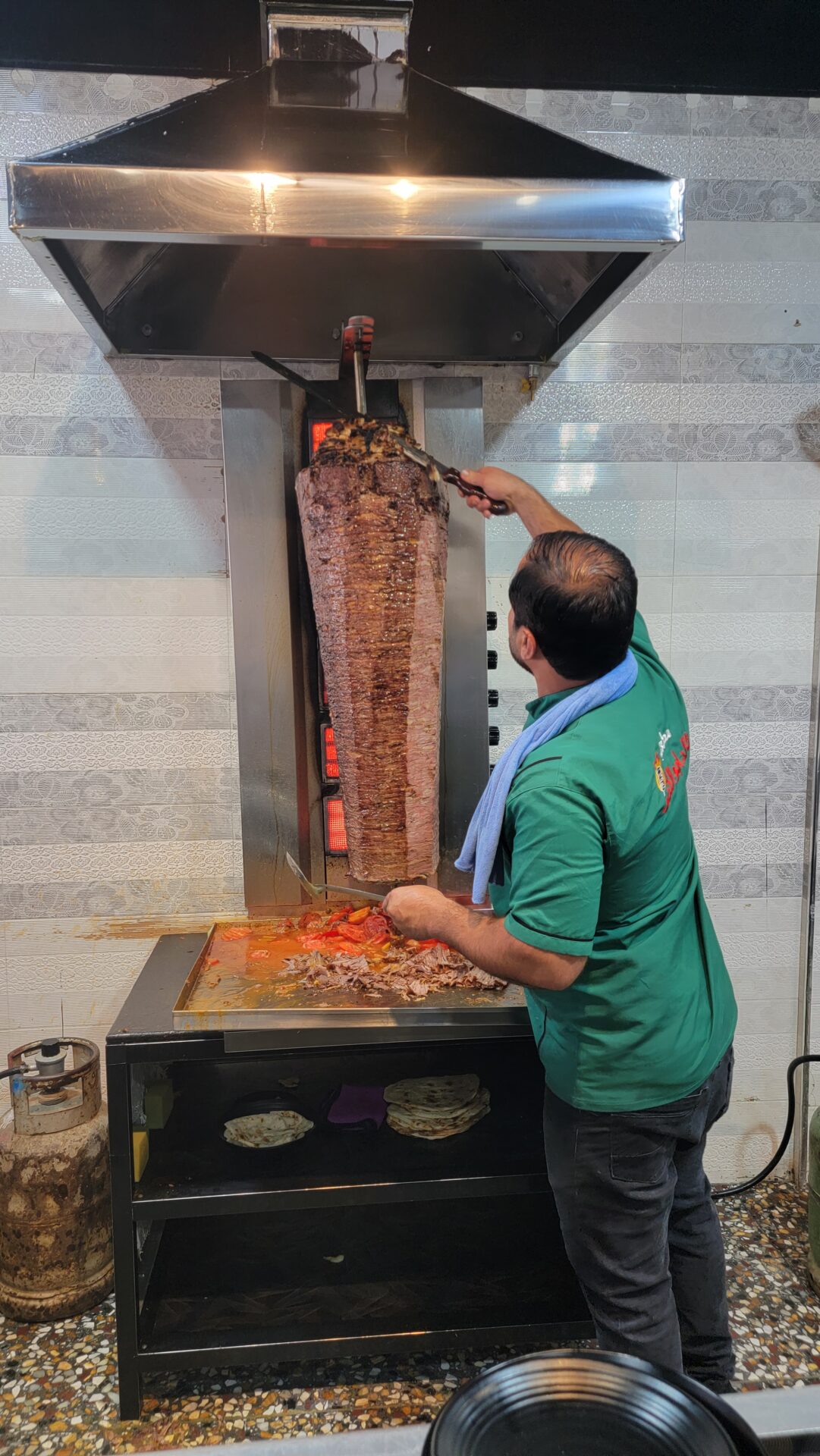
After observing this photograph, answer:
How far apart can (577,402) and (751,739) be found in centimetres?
113

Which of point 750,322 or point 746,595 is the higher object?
point 750,322

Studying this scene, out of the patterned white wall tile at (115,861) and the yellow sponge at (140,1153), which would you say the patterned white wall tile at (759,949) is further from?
the yellow sponge at (140,1153)

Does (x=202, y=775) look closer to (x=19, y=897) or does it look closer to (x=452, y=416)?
(x=19, y=897)

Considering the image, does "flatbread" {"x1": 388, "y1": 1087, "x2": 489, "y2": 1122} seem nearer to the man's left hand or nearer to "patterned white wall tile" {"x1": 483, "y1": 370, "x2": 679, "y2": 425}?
the man's left hand

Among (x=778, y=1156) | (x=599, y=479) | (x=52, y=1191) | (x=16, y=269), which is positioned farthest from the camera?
(x=778, y=1156)

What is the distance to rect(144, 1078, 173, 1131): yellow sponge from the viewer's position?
2.21 metres

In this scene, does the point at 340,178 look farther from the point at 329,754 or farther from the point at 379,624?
the point at 329,754

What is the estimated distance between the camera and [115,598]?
2.64 meters

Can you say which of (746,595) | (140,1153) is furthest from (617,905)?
(746,595)

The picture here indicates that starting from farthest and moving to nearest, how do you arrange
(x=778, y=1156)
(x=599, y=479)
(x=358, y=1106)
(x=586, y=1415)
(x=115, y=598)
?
(x=778, y=1156) < (x=599, y=479) < (x=115, y=598) < (x=358, y=1106) < (x=586, y=1415)

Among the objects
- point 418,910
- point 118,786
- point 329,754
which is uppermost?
point 329,754

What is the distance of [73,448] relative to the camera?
2.58 meters

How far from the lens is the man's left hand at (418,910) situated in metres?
1.83

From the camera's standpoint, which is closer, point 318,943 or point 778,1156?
point 318,943
